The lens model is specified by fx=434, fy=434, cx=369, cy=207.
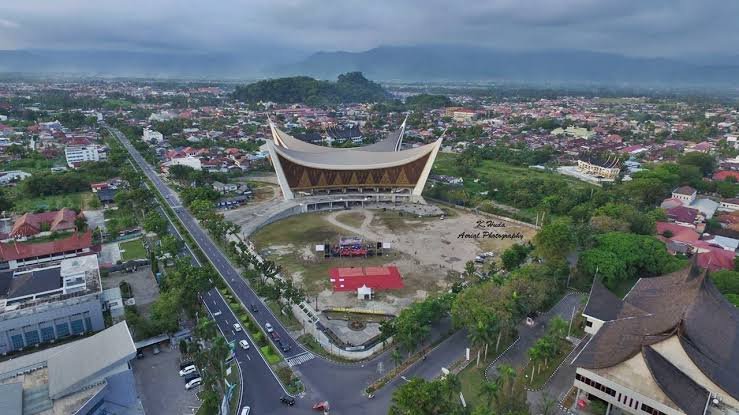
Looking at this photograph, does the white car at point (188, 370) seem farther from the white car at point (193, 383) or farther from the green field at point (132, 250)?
the green field at point (132, 250)

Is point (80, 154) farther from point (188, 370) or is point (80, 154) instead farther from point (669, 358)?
point (669, 358)

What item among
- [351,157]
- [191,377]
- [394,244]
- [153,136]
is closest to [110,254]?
[191,377]

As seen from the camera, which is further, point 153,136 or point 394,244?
point 153,136

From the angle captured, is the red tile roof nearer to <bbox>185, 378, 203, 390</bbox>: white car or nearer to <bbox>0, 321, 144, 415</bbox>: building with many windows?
<bbox>0, 321, 144, 415</bbox>: building with many windows

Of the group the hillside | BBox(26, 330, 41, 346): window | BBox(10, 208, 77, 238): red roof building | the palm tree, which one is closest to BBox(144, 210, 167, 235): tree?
BBox(10, 208, 77, 238): red roof building

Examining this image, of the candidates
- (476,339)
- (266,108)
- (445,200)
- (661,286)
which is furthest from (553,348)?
(266,108)

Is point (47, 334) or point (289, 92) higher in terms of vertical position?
point (289, 92)

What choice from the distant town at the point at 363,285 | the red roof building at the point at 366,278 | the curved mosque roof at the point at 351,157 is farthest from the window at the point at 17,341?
the curved mosque roof at the point at 351,157

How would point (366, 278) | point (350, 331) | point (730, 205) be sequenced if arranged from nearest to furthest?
point (350, 331), point (366, 278), point (730, 205)
